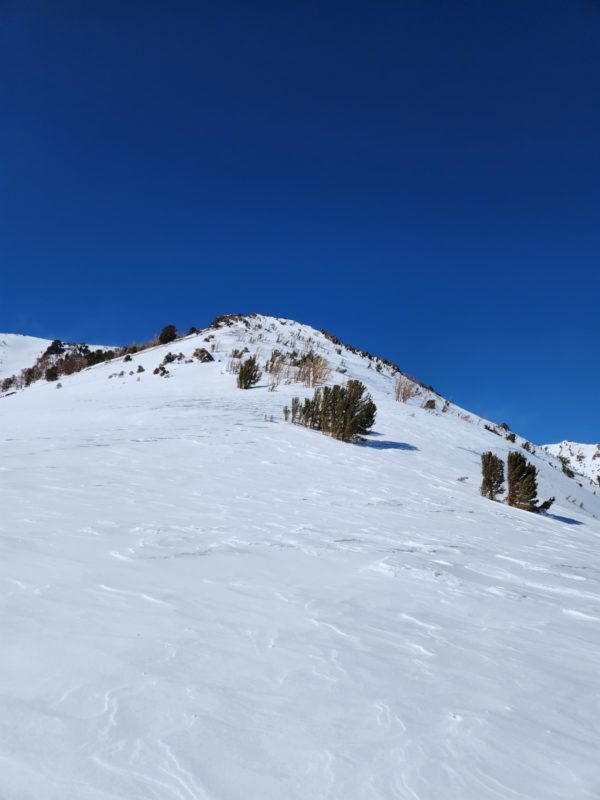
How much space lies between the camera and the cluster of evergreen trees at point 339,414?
32.9 ft

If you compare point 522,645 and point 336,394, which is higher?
point 336,394

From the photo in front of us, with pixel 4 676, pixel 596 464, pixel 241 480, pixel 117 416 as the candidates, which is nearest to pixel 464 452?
pixel 241 480

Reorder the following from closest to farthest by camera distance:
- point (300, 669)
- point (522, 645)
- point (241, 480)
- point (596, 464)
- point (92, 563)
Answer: point (300, 669) → point (522, 645) → point (92, 563) → point (241, 480) → point (596, 464)

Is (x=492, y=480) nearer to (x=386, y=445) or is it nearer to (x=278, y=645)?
(x=386, y=445)

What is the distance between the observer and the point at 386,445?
401 inches

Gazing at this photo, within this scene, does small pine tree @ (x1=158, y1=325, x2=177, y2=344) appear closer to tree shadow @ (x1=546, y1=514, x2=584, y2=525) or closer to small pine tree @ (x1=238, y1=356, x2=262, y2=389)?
small pine tree @ (x1=238, y1=356, x2=262, y2=389)

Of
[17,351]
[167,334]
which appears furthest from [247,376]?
[17,351]

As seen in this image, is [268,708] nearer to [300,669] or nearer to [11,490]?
[300,669]

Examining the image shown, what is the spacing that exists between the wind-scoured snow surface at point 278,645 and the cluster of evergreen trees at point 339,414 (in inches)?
161

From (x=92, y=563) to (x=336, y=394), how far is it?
26.4 ft

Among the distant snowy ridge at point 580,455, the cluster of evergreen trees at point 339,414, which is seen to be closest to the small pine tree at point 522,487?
the cluster of evergreen trees at point 339,414

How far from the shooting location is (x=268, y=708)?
1630mm

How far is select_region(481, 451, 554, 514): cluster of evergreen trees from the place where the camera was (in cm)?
781

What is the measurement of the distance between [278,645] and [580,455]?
35229 mm
